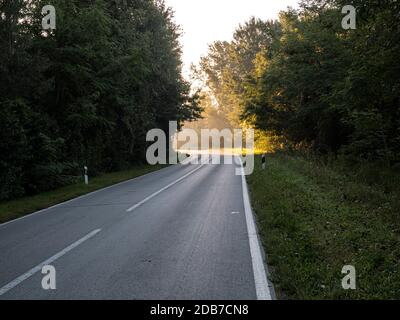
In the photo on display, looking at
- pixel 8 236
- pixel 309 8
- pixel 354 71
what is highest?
pixel 309 8

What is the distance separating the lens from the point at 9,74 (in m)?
16.9

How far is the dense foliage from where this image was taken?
55.4 feet

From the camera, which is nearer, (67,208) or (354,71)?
(67,208)

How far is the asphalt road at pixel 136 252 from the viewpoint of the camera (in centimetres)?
584

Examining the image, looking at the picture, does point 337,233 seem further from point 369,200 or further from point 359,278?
point 369,200

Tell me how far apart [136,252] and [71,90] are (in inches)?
682

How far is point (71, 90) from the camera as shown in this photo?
23.1 m

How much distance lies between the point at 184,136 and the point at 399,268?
108 metres
